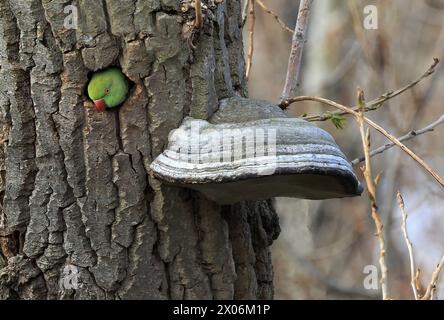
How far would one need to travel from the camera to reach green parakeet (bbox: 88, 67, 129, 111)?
2.20 meters

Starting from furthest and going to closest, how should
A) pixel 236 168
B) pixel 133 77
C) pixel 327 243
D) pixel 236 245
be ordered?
pixel 327 243 < pixel 236 245 < pixel 133 77 < pixel 236 168

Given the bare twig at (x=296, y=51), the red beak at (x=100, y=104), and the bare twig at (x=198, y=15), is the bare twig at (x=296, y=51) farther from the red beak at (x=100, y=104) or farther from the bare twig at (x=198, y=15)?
the red beak at (x=100, y=104)

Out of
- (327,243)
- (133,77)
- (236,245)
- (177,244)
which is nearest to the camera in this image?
(133,77)

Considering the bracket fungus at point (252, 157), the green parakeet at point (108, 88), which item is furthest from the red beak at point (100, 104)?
the bracket fungus at point (252, 157)

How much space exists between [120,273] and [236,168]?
0.59m

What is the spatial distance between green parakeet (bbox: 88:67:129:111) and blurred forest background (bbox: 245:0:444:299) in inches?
163

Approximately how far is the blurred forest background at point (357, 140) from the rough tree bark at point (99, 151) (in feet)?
12.9

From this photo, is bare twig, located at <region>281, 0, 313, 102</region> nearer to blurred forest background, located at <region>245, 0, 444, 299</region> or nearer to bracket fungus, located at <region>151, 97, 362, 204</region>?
bracket fungus, located at <region>151, 97, 362, 204</region>

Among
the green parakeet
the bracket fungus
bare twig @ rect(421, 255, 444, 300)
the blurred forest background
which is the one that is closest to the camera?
bare twig @ rect(421, 255, 444, 300)

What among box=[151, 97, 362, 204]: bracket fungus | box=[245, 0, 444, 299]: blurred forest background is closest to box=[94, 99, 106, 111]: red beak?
box=[151, 97, 362, 204]: bracket fungus

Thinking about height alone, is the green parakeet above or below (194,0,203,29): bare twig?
below

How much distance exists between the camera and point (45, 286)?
2.35 m
